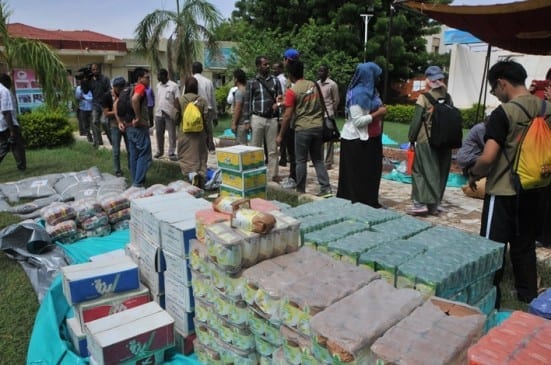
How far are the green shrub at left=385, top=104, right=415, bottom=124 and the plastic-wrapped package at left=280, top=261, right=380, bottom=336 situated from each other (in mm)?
18628

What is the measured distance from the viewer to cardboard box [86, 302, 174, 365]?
232 cm

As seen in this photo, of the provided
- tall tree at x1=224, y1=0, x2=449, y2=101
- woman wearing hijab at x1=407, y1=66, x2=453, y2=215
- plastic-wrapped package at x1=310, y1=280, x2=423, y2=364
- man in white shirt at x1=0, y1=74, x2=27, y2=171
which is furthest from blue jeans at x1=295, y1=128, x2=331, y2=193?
tall tree at x1=224, y1=0, x2=449, y2=101

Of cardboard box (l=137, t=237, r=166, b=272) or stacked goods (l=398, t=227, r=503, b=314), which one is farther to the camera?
cardboard box (l=137, t=237, r=166, b=272)

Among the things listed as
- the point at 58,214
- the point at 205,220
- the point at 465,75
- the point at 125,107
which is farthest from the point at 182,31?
the point at 465,75

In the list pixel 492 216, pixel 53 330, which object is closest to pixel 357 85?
pixel 492 216

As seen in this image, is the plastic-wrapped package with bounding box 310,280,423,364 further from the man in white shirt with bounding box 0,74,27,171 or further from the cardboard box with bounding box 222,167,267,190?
the man in white shirt with bounding box 0,74,27,171

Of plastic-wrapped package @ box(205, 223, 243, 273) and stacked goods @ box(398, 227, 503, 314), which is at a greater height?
plastic-wrapped package @ box(205, 223, 243, 273)

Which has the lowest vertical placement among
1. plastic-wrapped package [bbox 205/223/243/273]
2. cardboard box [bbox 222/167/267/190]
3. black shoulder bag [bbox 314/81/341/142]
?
cardboard box [bbox 222/167/267/190]

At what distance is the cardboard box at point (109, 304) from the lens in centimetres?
262

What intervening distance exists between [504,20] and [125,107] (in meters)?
5.35

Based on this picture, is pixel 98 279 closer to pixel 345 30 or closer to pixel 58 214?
pixel 58 214

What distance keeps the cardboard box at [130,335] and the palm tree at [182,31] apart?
10.4 metres

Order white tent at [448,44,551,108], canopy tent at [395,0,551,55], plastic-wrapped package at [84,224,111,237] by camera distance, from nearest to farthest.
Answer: plastic-wrapped package at [84,224,111,237] < canopy tent at [395,0,551,55] < white tent at [448,44,551,108]

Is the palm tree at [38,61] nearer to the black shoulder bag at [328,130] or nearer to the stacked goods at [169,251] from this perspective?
the black shoulder bag at [328,130]
